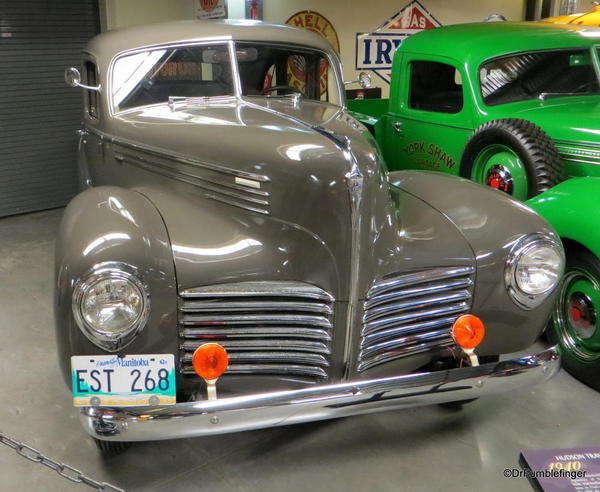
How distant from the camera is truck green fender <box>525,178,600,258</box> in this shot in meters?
2.81

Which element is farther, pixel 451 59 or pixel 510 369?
pixel 451 59

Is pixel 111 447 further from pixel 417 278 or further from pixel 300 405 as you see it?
pixel 417 278

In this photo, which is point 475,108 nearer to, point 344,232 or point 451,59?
point 451,59

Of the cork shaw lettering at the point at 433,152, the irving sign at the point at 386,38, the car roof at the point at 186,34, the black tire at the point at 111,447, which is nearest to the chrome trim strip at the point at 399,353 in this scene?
the black tire at the point at 111,447

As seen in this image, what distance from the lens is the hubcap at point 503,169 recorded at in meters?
3.52

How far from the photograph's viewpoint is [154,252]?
1.96 m

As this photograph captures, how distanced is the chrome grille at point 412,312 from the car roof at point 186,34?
5.46 ft

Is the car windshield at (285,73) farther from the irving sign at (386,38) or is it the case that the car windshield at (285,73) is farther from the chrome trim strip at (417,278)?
the irving sign at (386,38)

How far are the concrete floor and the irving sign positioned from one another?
229 inches

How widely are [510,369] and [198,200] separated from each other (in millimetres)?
1333

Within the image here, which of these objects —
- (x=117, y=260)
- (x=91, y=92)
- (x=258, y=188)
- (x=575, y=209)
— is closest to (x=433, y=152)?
(x=575, y=209)

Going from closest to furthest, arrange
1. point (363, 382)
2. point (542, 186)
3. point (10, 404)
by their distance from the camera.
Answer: point (363, 382) < point (10, 404) < point (542, 186)

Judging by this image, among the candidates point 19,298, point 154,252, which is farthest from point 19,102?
point 154,252

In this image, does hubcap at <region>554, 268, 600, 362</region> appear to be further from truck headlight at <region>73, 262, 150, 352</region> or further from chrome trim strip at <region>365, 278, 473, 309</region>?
truck headlight at <region>73, 262, 150, 352</region>
